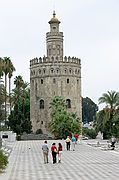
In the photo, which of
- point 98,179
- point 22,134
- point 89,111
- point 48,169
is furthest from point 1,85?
point 89,111

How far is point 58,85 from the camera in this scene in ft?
261

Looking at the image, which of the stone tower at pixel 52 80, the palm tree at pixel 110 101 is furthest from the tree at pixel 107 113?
the stone tower at pixel 52 80

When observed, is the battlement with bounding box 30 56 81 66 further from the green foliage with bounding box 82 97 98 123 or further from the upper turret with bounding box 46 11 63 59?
the green foliage with bounding box 82 97 98 123

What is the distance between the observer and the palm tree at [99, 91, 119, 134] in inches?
2377

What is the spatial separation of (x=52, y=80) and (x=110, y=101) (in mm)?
19562

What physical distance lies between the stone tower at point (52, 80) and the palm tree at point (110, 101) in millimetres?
17636

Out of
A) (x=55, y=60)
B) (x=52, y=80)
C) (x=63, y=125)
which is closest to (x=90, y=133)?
(x=52, y=80)

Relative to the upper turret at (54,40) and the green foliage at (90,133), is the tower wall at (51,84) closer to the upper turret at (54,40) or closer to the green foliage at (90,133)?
the upper turret at (54,40)

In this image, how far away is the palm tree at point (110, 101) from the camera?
60.4 meters

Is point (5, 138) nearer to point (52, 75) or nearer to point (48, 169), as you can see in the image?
point (52, 75)

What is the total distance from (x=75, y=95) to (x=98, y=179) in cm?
6279

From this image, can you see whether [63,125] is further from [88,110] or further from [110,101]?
[88,110]

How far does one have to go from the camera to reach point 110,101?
61812 millimetres

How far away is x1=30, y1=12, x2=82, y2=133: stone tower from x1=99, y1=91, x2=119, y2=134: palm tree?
57.9 feet
